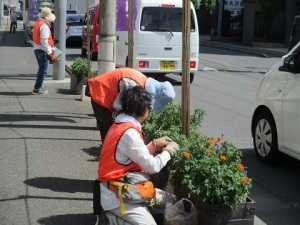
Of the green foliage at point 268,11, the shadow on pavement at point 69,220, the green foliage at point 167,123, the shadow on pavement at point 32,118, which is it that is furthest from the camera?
the green foliage at point 268,11

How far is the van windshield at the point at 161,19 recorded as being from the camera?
14.3 meters

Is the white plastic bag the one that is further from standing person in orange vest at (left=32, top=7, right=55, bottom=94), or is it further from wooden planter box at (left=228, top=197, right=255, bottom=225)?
standing person in orange vest at (left=32, top=7, right=55, bottom=94)

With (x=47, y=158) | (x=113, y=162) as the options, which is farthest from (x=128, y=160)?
(x=47, y=158)

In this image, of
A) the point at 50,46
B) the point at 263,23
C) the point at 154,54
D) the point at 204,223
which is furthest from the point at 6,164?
the point at 263,23

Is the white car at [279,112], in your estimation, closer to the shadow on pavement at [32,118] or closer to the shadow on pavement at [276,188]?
the shadow on pavement at [276,188]

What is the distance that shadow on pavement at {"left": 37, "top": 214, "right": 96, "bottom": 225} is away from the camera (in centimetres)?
485

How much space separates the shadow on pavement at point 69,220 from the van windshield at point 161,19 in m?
9.68

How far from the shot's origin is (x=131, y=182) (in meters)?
4.04

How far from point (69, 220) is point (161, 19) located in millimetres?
10073

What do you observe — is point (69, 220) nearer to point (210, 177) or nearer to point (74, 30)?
point (210, 177)

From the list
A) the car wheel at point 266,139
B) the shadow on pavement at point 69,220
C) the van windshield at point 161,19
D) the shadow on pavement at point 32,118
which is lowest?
the shadow on pavement at point 32,118

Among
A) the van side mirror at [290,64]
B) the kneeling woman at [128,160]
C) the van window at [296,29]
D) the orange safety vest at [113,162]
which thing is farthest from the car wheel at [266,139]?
the van window at [296,29]

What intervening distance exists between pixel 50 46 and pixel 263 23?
25.1 m

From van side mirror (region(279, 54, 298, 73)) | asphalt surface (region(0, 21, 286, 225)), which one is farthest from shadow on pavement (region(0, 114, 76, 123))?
van side mirror (region(279, 54, 298, 73))
